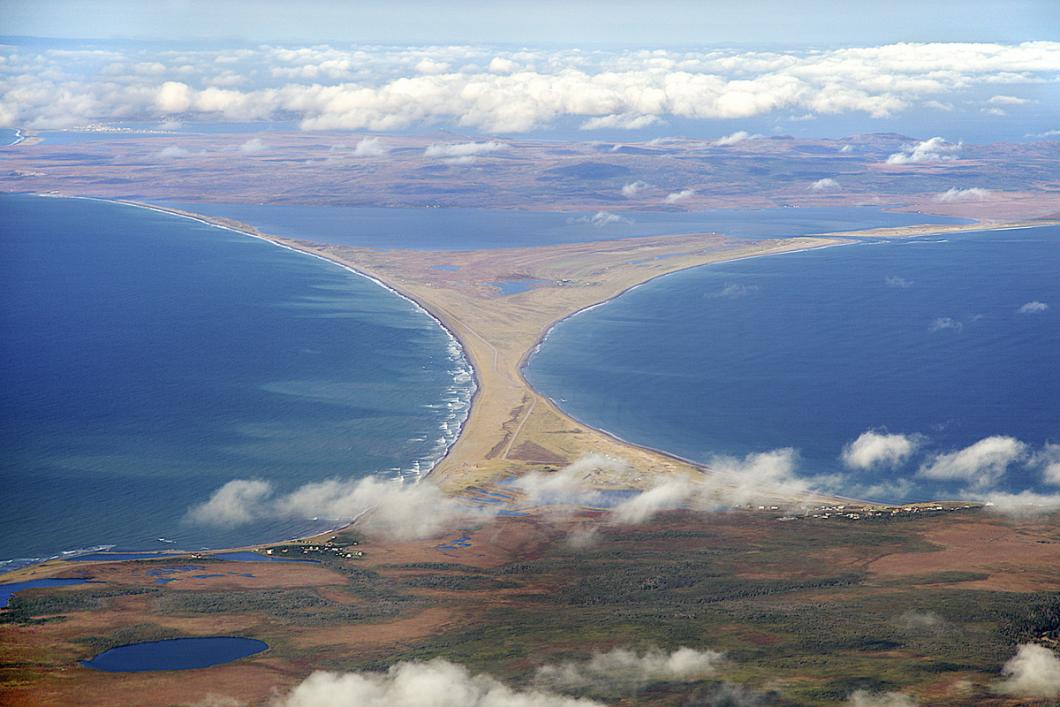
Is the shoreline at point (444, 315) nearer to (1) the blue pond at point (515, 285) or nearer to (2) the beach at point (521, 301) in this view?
(2) the beach at point (521, 301)

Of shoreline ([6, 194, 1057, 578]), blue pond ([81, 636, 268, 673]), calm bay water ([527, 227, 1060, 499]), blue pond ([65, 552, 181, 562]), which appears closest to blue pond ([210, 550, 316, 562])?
shoreline ([6, 194, 1057, 578])

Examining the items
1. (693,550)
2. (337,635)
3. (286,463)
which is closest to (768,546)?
(693,550)

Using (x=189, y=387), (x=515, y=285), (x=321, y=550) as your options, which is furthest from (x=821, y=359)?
(x=321, y=550)

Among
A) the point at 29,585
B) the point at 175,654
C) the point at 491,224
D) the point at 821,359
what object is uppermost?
the point at 491,224

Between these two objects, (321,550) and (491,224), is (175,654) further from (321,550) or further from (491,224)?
(491,224)

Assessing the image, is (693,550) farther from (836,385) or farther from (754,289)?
(754,289)

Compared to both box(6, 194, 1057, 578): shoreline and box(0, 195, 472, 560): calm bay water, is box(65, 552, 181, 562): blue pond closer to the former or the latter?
box(6, 194, 1057, 578): shoreline

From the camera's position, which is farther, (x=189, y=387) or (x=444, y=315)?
(x=444, y=315)
